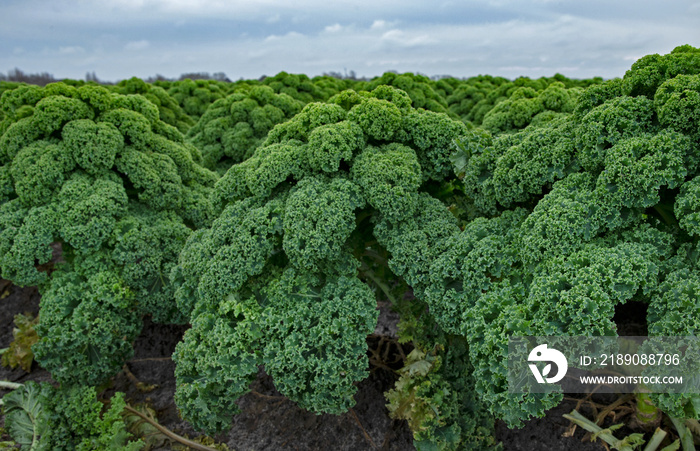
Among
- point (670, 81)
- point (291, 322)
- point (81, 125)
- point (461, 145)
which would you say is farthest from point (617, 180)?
point (81, 125)

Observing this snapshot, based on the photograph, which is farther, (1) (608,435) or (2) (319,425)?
(2) (319,425)

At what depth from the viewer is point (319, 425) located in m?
5.45

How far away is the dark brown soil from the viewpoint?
16.7 ft

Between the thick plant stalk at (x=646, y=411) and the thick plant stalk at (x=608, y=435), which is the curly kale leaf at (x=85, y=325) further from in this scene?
the thick plant stalk at (x=646, y=411)

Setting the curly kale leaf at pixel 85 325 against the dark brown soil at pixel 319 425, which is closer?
the dark brown soil at pixel 319 425

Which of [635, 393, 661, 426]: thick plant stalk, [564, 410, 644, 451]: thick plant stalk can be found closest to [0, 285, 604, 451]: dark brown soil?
[564, 410, 644, 451]: thick plant stalk

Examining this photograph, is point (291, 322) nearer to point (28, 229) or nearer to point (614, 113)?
point (614, 113)

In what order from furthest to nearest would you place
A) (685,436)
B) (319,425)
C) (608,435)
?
1. (319,425)
2. (608,435)
3. (685,436)

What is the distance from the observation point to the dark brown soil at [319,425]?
5.09 meters

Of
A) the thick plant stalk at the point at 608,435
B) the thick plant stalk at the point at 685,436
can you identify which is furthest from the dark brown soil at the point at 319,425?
the thick plant stalk at the point at 685,436

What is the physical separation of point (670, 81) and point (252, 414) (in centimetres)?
536

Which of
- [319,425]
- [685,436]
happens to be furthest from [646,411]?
[319,425]

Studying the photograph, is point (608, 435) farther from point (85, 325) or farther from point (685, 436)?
point (85, 325)

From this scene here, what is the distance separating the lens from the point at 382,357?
21.0 ft
